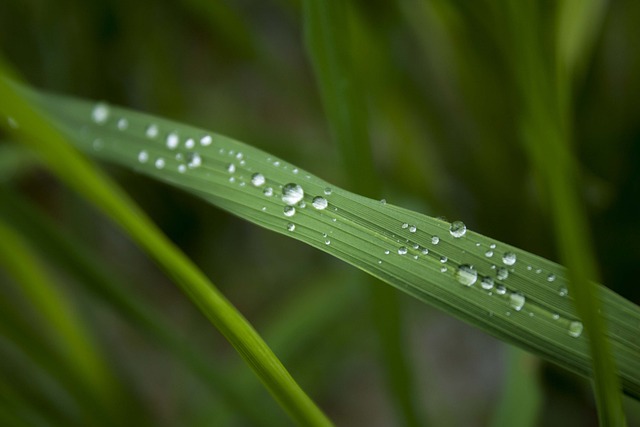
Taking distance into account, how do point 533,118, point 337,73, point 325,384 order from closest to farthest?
point 533,118 → point 337,73 → point 325,384

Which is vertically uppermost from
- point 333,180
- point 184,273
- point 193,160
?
point 333,180

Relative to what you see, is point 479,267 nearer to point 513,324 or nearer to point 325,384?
point 513,324

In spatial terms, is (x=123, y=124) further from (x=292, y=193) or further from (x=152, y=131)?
(x=292, y=193)

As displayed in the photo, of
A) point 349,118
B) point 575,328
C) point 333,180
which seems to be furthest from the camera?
point 333,180

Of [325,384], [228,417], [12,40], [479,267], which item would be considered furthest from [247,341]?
[12,40]

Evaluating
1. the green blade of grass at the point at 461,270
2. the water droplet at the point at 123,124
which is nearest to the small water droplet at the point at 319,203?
the green blade of grass at the point at 461,270

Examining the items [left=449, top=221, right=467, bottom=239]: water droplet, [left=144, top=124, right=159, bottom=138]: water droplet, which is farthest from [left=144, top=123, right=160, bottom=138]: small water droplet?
[left=449, top=221, right=467, bottom=239]: water droplet

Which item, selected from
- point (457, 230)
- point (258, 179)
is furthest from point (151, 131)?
point (457, 230)
